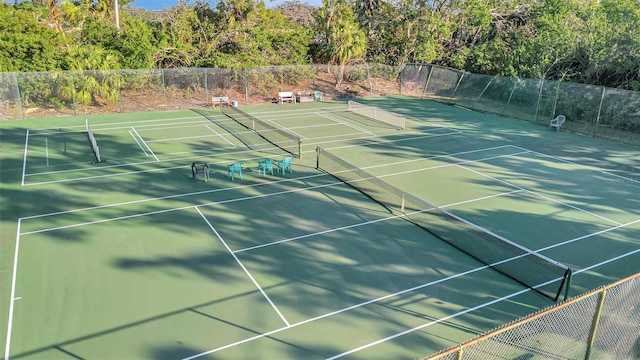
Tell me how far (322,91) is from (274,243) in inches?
1018

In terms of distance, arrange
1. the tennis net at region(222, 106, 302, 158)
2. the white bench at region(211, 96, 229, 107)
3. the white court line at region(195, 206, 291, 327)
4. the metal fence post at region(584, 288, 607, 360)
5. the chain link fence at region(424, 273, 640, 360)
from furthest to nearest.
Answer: the white bench at region(211, 96, 229, 107)
the tennis net at region(222, 106, 302, 158)
the white court line at region(195, 206, 291, 327)
the chain link fence at region(424, 273, 640, 360)
the metal fence post at region(584, 288, 607, 360)

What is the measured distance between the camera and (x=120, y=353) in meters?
8.27

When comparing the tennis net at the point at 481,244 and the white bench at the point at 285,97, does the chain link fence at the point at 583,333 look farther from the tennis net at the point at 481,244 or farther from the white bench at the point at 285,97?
the white bench at the point at 285,97

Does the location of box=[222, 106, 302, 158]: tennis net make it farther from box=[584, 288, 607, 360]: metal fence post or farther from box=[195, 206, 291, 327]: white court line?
box=[584, 288, 607, 360]: metal fence post

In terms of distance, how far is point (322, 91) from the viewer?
3656 cm

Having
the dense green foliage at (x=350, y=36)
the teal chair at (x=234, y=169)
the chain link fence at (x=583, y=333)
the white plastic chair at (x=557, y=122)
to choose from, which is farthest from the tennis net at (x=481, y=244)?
the dense green foliage at (x=350, y=36)

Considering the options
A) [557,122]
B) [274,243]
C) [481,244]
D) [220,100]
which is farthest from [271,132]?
[557,122]

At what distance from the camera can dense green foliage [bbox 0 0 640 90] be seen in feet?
91.1

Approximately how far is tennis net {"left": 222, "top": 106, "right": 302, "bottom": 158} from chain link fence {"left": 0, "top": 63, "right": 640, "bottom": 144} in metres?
5.31

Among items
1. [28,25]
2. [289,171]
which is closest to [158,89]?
[28,25]

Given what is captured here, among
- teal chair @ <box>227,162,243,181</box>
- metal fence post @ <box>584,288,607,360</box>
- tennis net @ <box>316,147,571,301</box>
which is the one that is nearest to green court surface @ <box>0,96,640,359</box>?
tennis net @ <box>316,147,571,301</box>

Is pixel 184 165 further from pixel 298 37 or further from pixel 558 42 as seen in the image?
pixel 558 42

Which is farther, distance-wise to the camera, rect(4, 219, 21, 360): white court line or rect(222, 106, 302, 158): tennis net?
rect(222, 106, 302, 158): tennis net

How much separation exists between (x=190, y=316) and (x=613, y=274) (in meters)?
9.84
